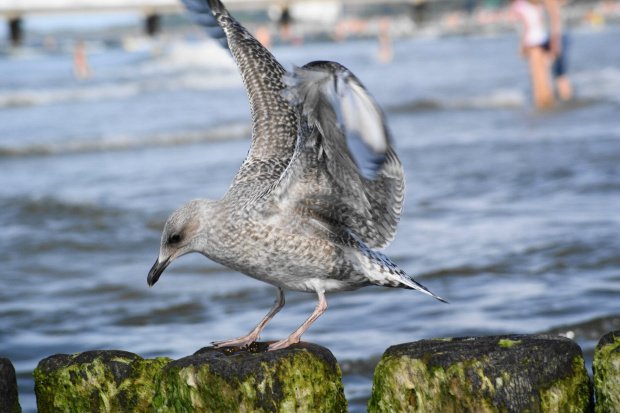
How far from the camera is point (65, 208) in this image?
870cm

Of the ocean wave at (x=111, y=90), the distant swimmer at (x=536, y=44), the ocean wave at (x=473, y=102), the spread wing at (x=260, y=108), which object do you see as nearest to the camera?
the spread wing at (x=260, y=108)

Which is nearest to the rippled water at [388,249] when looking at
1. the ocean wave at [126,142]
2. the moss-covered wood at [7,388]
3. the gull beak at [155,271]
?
the ocean wave at [126,142]

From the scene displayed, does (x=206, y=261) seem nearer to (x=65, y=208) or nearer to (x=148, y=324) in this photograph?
(x=148, y=324)

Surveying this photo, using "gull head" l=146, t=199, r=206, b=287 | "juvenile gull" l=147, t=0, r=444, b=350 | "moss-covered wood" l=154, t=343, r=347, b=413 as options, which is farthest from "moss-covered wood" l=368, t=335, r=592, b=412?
"gull head" l=146, t=199, r=206, b=287

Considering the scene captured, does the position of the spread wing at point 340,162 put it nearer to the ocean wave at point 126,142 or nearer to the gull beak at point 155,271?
the gull beak at point 155,271

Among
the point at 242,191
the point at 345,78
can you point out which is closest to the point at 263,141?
the point at 242,191

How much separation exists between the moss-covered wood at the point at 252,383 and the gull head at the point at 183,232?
2.08 ft

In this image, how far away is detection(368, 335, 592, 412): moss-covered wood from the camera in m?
2.32

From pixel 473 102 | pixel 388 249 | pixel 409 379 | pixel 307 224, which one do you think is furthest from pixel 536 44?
pixel 409 379

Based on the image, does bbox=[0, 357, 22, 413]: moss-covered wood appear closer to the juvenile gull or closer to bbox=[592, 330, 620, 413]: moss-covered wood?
the juvenile gull

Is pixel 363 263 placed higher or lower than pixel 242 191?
lower

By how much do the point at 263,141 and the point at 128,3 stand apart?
58635 millimetres

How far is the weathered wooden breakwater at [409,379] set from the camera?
7.66 feet

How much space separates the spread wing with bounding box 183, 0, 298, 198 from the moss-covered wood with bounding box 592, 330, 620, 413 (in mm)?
1343
